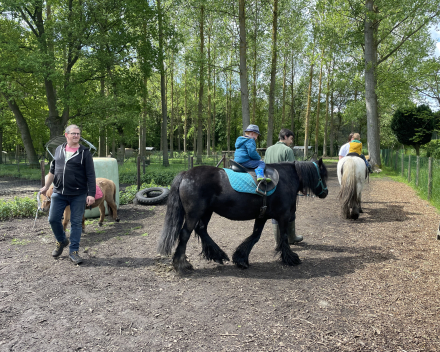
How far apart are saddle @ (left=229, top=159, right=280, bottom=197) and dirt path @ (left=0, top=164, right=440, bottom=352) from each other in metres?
1.12

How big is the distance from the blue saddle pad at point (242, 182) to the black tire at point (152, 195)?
5.72 m

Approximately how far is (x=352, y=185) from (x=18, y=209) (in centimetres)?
811

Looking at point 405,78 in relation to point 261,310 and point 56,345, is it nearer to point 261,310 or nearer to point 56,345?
point 261,310

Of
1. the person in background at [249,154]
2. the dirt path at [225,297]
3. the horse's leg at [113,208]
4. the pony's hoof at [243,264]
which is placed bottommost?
the dirt path at [225,297]

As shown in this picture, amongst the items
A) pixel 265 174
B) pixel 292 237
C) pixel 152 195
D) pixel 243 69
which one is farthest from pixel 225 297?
pixel 243 69

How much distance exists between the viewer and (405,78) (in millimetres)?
17125

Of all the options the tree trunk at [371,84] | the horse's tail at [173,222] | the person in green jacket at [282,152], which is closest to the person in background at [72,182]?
the horse's tail at [173,222]

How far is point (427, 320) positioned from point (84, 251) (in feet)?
15.6

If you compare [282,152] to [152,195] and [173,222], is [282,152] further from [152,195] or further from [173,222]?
[152,195]

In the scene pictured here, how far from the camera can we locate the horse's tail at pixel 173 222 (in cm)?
428

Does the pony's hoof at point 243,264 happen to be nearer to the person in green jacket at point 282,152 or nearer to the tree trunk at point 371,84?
the person in green jacket at point 282,152

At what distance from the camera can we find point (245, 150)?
4.50 meters

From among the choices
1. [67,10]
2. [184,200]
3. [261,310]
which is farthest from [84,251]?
[67,10]

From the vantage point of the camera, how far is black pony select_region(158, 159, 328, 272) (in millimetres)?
4309
